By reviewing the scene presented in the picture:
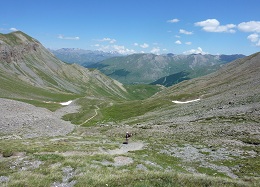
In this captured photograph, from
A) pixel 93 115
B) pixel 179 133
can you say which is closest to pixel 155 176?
pixel 179 133

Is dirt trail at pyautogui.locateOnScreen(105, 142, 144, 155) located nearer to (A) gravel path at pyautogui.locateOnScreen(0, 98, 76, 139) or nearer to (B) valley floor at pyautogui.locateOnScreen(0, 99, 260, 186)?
(B) valley floor at pyautogui.locateOnScreen(0, 99, 260, 186)

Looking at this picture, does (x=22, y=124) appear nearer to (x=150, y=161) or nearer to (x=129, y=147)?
(x=129, y=147)

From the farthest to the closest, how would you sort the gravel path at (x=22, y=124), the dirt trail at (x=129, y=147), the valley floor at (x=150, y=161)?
the gravel path at (x=22, y=124)
the dirt trail at (x=129, y=147)
the valley floor at (x=150, y=161)

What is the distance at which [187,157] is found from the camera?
3959 cm

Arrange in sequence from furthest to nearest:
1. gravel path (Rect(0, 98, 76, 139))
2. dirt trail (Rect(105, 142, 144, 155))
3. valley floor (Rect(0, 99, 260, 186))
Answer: gravel path (Rect(0, 98, 76, 139))
dirt trail (Rect(105, 142, 144, 155))
valley floor (Rect(0, 99, 260, 186))

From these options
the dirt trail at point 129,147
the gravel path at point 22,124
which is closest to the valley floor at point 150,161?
the dirt trail at point 129,147

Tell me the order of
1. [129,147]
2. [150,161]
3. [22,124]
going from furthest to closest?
[22,124] < [129,147] < [150,161]

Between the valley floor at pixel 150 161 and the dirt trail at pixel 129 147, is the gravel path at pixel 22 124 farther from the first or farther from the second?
the dirt trail at pixel 129 147

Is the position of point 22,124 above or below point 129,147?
above

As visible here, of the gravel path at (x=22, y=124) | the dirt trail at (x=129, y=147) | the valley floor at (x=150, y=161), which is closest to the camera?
the valley floor at (x=150, y=161)

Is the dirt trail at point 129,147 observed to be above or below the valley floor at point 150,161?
below

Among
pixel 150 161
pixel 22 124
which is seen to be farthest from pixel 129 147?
pixel 22 124

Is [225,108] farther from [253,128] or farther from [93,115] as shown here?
[93,115]

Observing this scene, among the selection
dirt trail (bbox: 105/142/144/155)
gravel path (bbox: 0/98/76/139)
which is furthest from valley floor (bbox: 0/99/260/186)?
gravel path (bbox: 0/98/76/139)
